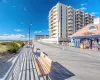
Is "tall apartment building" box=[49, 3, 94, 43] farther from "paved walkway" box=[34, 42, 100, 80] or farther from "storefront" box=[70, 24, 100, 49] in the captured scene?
"paved walkway" box=[34, 42, 100, 80]

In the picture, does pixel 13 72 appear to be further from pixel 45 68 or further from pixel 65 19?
pixel 65 19

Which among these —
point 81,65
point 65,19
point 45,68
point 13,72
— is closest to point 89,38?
point 81,65

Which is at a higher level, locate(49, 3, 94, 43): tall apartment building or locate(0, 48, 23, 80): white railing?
locate(49, 3, 94, 43): tall apartment building

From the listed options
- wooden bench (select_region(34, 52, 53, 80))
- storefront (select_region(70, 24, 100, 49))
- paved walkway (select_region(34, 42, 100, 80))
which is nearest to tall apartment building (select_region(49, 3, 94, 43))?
storefront (select_region(70, 24, 100, 49))

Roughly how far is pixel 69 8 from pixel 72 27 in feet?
36.6

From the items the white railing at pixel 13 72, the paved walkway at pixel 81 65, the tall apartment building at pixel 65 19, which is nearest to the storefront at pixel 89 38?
the paved walkway at pixel 81 65

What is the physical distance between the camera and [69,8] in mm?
77562

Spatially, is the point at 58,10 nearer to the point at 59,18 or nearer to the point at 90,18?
the point at 59,18

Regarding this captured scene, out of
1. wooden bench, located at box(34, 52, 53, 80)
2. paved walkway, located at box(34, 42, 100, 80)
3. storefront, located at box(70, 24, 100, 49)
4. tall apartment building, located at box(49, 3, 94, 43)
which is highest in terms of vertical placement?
tall apartment building, located at box(49, 3, 94, 43)

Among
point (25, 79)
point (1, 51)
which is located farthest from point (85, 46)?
point (25, 79)

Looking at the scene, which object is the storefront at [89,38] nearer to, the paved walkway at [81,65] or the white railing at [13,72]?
the paved walkway at [81,65]

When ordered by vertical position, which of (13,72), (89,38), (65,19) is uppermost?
(65,19)

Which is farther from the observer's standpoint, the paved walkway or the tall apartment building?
the tall apartment building

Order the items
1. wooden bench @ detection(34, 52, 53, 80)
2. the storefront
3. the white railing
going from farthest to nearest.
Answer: the storefront < wooden bench @ detection(34, 52, 53, 80) < the white railing
